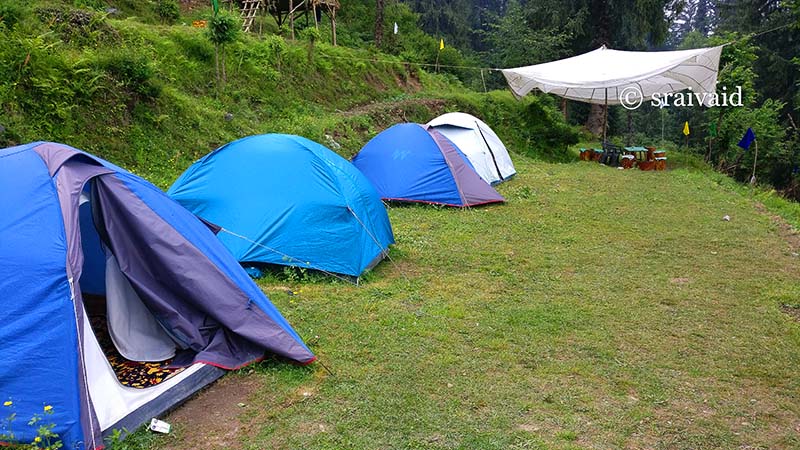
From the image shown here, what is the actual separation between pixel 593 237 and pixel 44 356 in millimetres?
7023

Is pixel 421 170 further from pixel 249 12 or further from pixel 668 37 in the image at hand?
pixel 668 37

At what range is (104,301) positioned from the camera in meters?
4.79

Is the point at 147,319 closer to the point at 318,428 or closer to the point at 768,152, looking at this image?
the point at 318,428

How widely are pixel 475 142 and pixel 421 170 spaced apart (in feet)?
8.64

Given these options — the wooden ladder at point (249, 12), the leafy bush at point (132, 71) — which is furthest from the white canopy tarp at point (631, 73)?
the leafy bush at point (132, 71)

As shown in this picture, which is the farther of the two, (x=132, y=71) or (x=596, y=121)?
(x=596, y=121)

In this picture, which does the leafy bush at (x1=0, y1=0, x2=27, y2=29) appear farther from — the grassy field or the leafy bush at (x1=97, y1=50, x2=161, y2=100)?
the grassy field

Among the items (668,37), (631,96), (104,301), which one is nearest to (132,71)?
(104,301)

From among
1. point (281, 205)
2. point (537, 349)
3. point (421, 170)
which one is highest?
point (281, 205)

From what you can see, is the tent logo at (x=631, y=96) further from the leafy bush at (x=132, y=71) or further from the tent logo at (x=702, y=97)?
the leafy bush at (x=132, y=71)

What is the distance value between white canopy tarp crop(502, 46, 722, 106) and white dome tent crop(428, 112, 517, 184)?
11.7ft

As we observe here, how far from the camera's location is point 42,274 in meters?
3.38

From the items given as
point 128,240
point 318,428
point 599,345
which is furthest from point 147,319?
point 599,345

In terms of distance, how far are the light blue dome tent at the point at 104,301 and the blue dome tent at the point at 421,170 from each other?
18.3 ft
